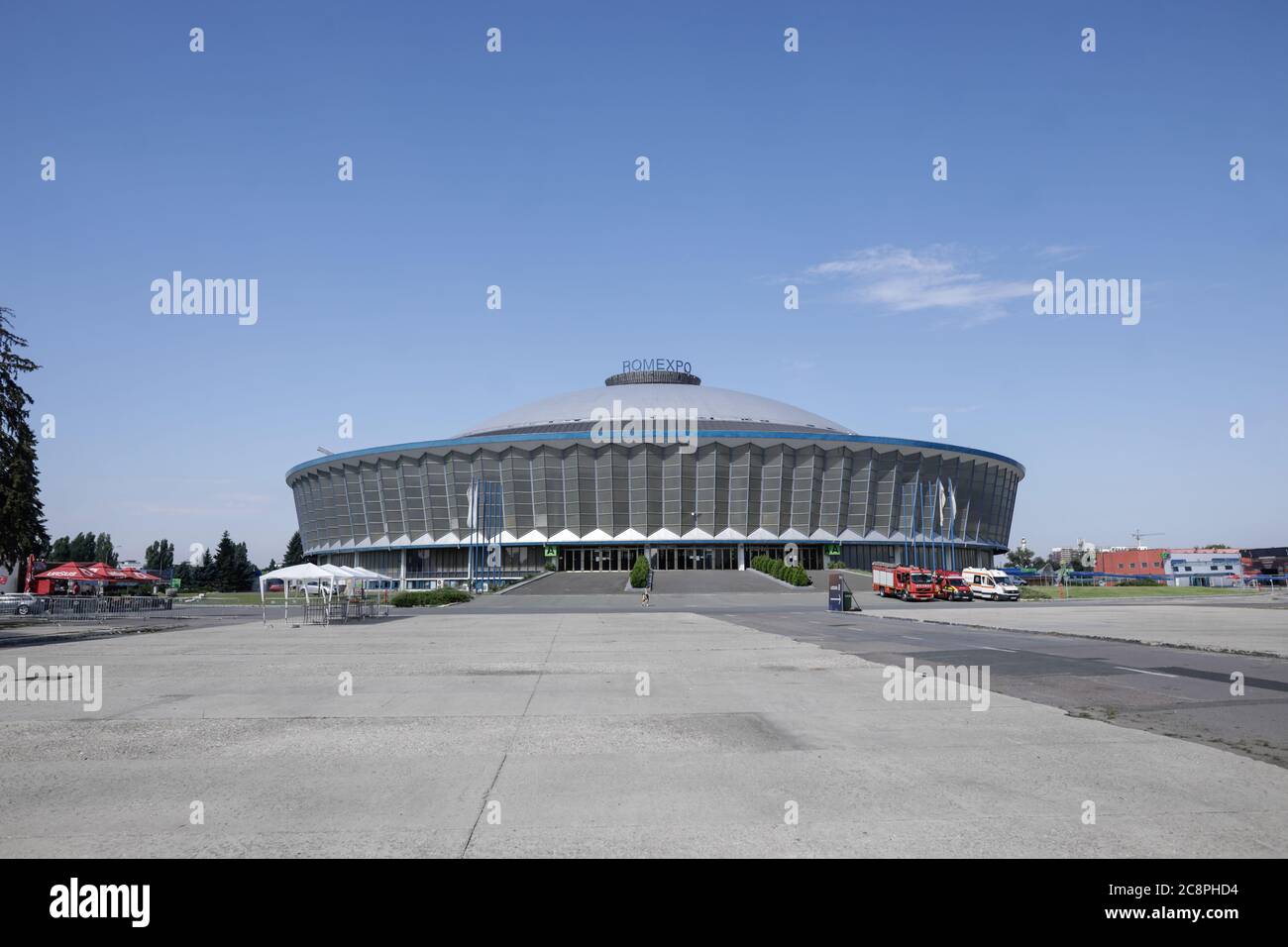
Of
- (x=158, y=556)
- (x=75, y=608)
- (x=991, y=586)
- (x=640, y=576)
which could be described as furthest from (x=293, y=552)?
(x=991, y=586)

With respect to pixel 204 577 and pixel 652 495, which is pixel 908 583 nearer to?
pixel 652 495

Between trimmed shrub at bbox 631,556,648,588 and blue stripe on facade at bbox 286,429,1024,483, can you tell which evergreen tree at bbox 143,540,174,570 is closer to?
blue stripe on facade at bbox 286,429,1024,483

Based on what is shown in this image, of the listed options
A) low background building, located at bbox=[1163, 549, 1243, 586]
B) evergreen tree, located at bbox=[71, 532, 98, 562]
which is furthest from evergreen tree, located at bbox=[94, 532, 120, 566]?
low background building, located at bbox=[1163, 549, 1243, 586]

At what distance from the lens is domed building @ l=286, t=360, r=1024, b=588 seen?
102m

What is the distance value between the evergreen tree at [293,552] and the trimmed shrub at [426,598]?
10641cm

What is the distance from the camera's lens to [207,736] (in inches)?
439

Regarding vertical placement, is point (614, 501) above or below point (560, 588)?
above

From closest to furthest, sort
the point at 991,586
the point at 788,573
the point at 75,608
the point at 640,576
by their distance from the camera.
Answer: the point at 75,608
the point at 991,586
the point at 640,576
the point at 788,573

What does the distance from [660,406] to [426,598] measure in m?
64.7

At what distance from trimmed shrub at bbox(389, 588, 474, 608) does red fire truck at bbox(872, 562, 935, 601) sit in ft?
92.8

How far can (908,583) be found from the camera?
5741 centimetres
